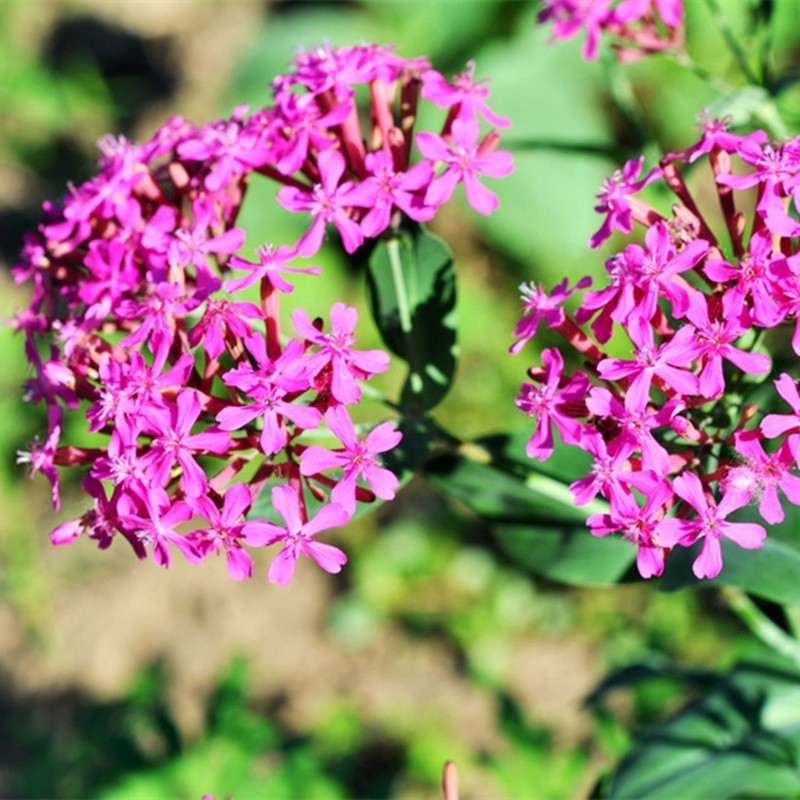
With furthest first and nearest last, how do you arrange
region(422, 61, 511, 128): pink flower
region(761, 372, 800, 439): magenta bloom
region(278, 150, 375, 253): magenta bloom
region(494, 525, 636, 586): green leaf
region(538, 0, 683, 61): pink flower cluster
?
region(538, 0, 683, 61): pink flower cluster < region(494, 525, 636, 586): green leaf < region(422, 61, 511, 128): pink flower < region(278, 150, 375, 253): magenta bloom < region(761, 372, 800, 439): magenta bloom

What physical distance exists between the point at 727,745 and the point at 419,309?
2.72 ft

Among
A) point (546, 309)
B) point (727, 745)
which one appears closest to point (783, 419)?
point (546, 309)

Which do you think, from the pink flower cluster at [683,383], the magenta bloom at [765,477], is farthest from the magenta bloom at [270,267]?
the magenta bloom at [765,477]

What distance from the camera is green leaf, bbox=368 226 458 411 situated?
57.7 inches

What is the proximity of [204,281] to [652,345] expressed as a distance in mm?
527

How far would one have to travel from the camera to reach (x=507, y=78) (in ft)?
13.1

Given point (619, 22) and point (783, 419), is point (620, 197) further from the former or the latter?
point (619, 22)

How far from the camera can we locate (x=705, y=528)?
3.75 ft

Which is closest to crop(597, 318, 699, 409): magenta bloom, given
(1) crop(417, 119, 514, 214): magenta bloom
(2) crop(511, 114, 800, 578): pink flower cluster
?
(2) crop(511, 114, 800, 578): pink flower cluster

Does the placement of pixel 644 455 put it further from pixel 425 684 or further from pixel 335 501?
pixel 425 684

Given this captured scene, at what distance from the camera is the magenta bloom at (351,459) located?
1173 millimetres

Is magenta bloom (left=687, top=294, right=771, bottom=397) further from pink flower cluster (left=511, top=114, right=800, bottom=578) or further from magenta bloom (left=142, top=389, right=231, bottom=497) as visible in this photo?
magenta bloom (left=142, top=389, right=231, bottom=497)

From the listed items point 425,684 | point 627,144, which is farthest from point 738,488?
point 627,144

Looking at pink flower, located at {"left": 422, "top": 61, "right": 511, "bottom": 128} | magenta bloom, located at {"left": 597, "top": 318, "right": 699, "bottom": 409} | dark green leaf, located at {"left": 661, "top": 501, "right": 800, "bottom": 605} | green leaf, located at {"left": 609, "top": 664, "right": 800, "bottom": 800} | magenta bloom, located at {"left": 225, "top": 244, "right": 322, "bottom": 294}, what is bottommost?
green leaf, located at {"left": 609, "top": 664, "right": 800, "bottom": 800}
